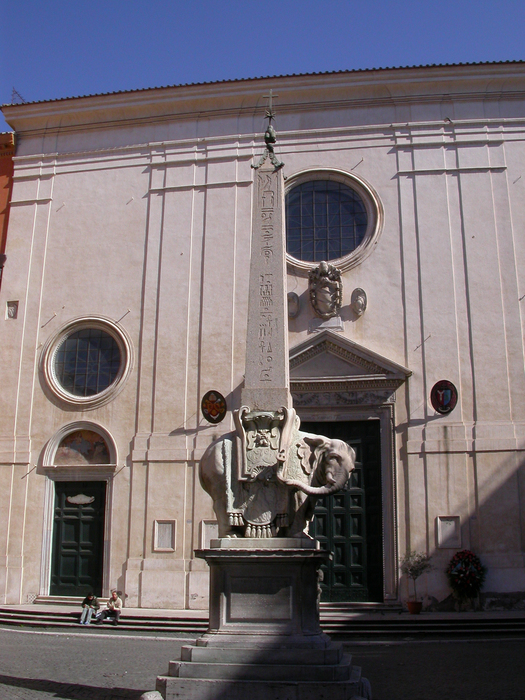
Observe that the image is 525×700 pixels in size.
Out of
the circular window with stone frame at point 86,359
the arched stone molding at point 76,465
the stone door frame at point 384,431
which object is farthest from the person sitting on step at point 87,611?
the stone door frame at point 384,431

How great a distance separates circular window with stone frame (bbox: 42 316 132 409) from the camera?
16719 millimetres

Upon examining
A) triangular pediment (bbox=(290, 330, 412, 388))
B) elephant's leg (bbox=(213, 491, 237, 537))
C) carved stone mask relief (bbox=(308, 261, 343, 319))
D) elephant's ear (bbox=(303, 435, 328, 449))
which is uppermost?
carved stone mask relief (bbox=(308, 261, 343, 319))

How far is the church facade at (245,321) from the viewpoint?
14.9m

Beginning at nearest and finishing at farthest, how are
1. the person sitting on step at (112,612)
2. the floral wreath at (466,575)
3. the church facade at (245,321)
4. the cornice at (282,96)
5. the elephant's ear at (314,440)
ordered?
the elephant's ear at (314,440) → the person sitting on step at (112,612) → the floral wreath at (466,575) → the church facade at (245,321) → the cornice at (282,96)

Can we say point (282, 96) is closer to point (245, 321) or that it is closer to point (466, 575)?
point (245, 321)

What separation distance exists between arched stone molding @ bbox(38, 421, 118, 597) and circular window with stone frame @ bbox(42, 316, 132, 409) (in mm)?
725

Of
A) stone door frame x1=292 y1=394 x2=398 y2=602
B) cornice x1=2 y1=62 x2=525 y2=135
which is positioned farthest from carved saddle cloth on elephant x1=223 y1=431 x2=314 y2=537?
cornice x1=2 y1=62 x2=525 y2=135

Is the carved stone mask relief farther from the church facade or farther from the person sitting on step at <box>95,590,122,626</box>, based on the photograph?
the person sitting on step at <box>95,590,122,626</box>

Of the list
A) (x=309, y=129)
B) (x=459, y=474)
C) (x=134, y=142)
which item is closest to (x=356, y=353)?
(x=459, y=474)

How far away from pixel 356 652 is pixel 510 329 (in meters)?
7.71

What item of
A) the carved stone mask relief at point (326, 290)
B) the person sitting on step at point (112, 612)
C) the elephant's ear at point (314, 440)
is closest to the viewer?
the elephant's ear at point (314, 440)

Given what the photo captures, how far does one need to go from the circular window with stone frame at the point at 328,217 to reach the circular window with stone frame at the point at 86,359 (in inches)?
169

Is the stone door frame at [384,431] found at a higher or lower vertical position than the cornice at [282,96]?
lower

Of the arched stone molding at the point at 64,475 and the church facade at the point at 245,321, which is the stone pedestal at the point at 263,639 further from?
the arched stone molding at the point at 64,475
